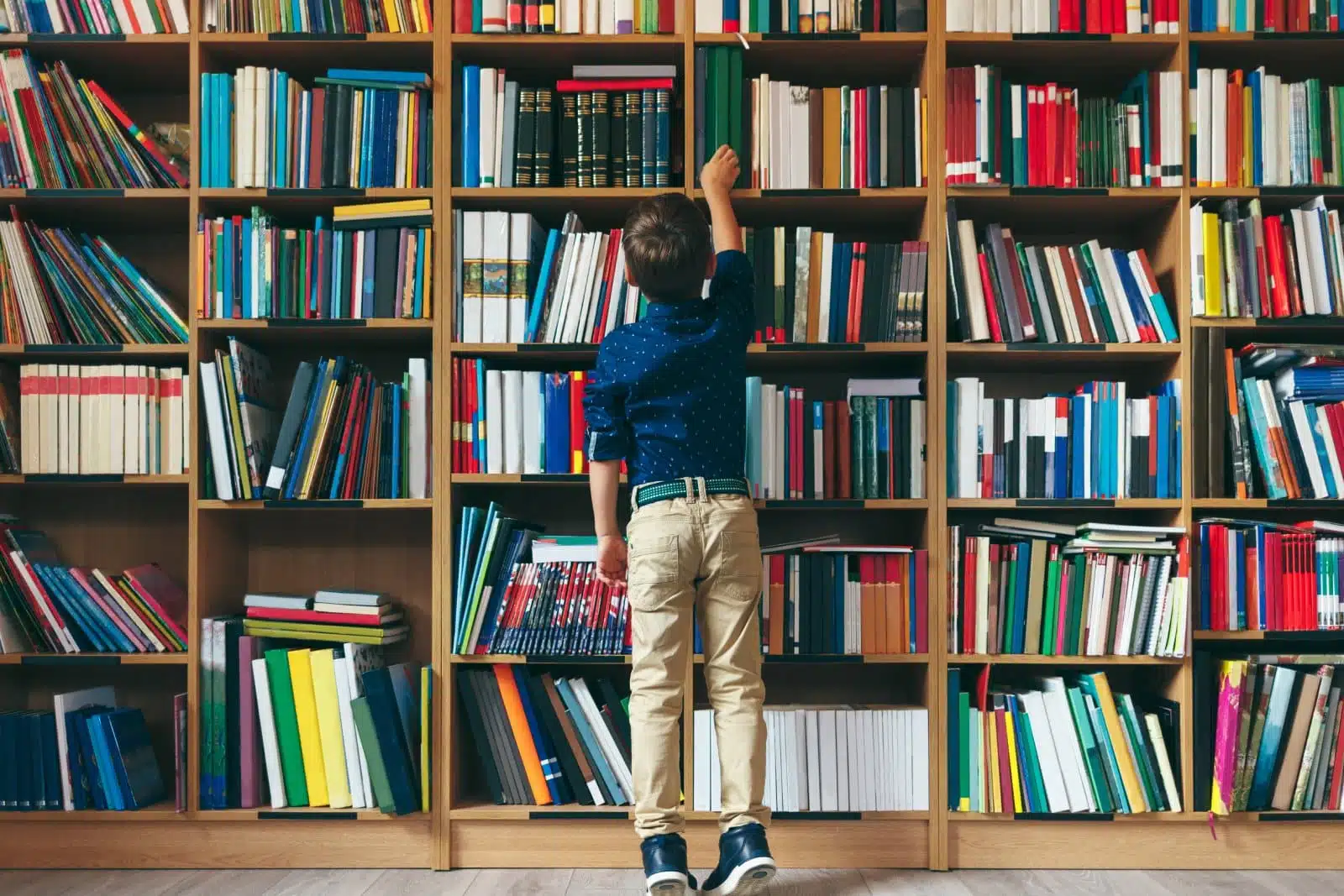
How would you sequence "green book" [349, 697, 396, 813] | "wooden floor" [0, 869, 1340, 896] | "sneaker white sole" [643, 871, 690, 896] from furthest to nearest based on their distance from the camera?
"green book" [349, 697, 396, 813], "wooden floor" [0, 869, 1340, 896], "sneaker white sole" [643, 871, 690, 896]

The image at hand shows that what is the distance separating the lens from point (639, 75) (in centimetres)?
255

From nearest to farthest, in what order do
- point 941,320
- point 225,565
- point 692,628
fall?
→ point 692,628 → point 941,320 → point 225,565

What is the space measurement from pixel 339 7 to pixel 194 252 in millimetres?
685

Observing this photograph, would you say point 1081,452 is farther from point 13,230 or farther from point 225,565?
point 13,230

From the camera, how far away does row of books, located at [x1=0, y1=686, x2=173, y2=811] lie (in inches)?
96.7

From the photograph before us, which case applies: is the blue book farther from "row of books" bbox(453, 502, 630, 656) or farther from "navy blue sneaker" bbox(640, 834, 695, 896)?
"navy blue sneaker" bbox(640, 834, 695, 896)

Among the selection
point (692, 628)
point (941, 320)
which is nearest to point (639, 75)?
point (941, 320)

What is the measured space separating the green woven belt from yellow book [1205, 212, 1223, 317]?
123 centimetres

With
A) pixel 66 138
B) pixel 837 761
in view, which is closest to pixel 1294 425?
pixel 837 761

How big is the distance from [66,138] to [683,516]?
5.87ft

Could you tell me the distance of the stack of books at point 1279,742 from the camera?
2.42 m

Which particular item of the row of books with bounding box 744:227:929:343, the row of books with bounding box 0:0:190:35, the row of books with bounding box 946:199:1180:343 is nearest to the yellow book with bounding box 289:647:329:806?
the row of books with bounding box 744:227:929:343

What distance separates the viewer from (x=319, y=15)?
2555 millimetres

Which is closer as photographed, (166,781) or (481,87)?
(481,87)
